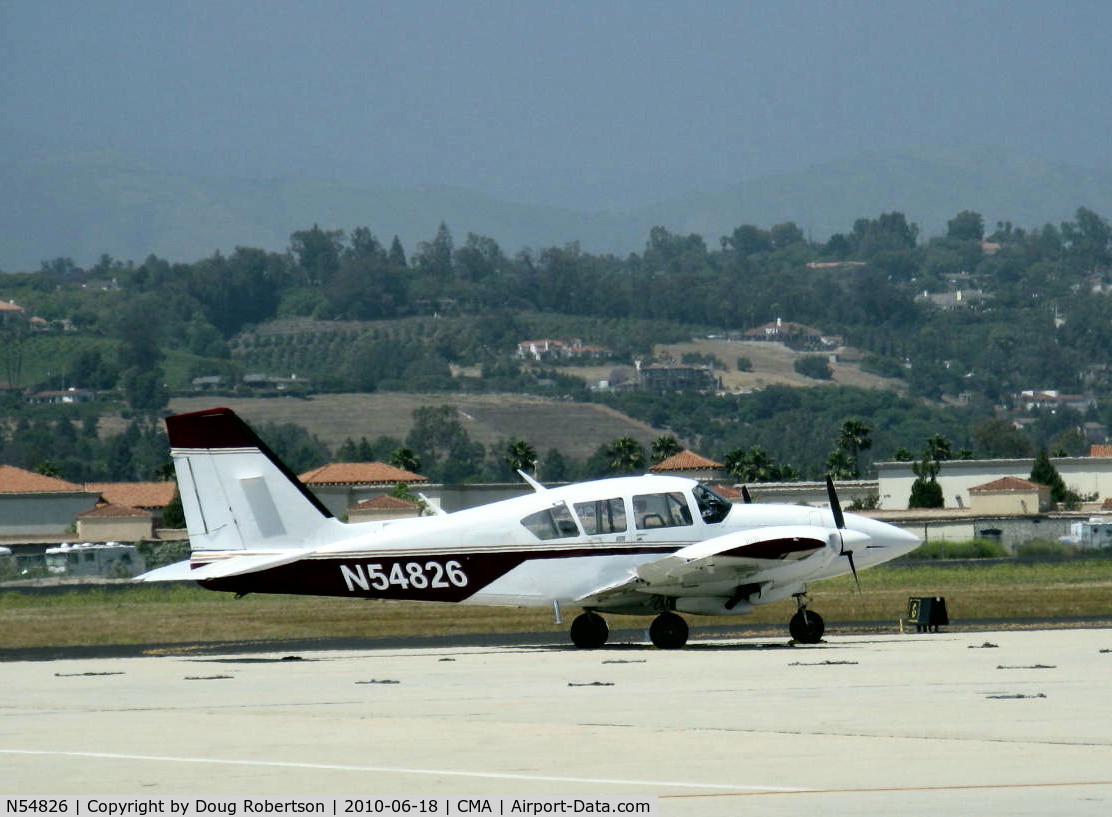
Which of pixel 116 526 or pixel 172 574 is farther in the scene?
pixel 116 526

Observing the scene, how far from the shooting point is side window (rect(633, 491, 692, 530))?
25.0 meters

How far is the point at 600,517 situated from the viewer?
2492 cm

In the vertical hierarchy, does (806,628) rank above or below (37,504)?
above

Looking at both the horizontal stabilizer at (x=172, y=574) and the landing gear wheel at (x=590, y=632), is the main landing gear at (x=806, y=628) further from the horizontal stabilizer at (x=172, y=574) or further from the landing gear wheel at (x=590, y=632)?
the horizontal stabilizer at (x=172, y=574)

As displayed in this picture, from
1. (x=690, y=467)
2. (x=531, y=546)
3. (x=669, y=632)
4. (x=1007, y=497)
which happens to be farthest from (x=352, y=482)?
(x=669, y=632)

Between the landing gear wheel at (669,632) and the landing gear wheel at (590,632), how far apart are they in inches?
33.4

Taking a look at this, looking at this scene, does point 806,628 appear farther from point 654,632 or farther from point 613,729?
point 613,729

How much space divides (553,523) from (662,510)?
1503 mm

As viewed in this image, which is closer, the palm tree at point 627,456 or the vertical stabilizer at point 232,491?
the vertical stabilizer at point 232,491

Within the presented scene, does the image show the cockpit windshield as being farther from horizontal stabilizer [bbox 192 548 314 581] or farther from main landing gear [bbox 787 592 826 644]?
horizontal stabilizer [bbox 192 548 314 581]

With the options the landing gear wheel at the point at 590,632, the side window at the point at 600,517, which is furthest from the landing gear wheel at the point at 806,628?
the side window at the point at 600,517

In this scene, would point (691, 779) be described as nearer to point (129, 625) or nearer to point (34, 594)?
point (129, 625)

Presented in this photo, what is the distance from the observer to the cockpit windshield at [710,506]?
2517 cm

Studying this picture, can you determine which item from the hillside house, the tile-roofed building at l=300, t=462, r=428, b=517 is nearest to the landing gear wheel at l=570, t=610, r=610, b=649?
the tile-roofed building at l=300, t=462, r=428, b=517
